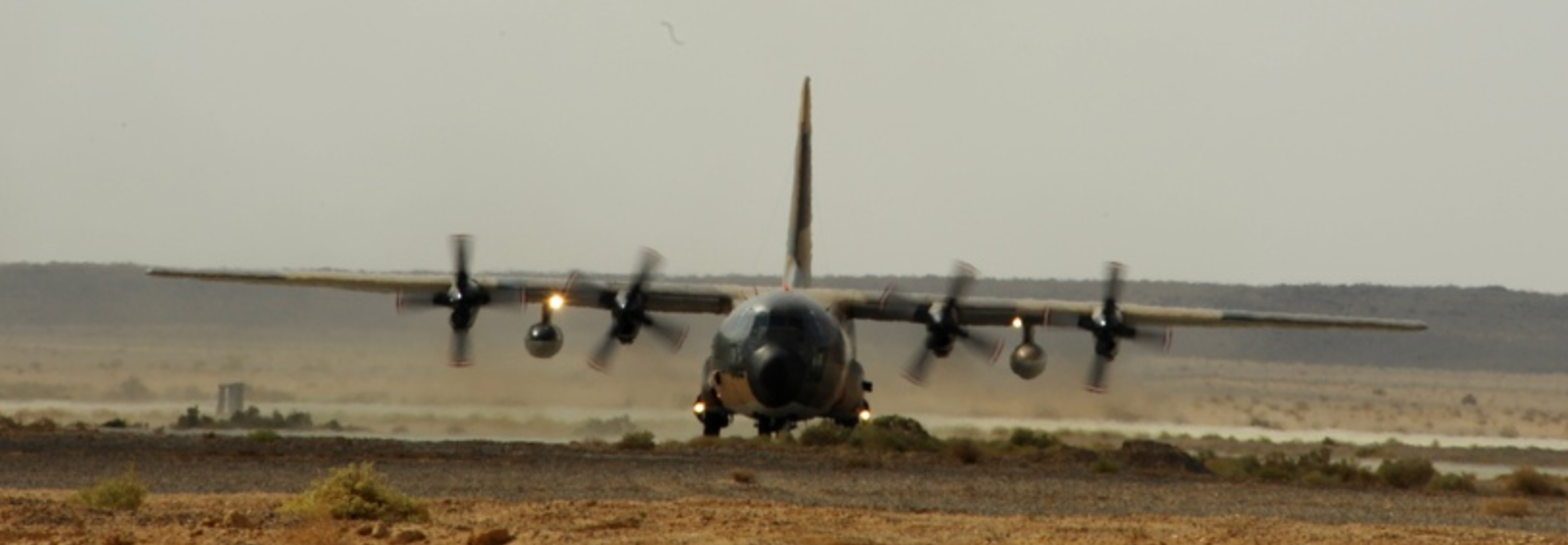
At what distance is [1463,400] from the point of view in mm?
124062

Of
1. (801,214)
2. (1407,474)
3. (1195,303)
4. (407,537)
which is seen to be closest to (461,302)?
(801,214)

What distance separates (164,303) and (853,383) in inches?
4095

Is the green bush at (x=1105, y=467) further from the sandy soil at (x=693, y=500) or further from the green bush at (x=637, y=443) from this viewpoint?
the green bush at (x=637, y=443)

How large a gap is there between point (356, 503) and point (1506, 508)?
15.4 meters

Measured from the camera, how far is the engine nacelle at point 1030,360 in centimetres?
5022

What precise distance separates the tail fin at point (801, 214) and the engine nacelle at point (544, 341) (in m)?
6.86

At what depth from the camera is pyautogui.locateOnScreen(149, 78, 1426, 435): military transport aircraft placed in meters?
47.8

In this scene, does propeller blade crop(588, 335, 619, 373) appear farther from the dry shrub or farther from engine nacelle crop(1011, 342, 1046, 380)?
the dry shrub

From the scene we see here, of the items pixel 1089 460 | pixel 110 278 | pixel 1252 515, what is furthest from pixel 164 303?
pixel 1252 515

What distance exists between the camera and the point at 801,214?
57.1 meters

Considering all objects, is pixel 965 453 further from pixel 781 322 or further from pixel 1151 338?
pixel 1151 338

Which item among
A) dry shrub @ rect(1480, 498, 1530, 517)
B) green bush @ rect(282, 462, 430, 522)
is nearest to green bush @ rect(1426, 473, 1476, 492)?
dry shrub @ rect(1480, 498, 1530, 517)

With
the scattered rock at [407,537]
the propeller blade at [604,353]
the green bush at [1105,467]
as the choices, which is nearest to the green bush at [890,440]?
the propeller blade at [604,353]

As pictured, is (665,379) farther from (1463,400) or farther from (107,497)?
(1463,400)
